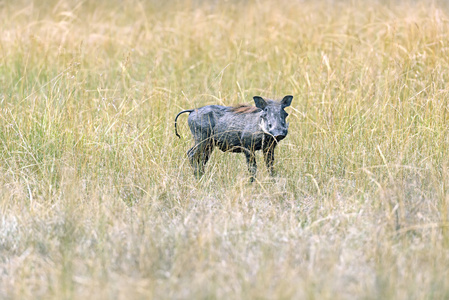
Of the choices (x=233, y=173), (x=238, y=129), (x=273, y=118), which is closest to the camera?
(x=273, y=118)

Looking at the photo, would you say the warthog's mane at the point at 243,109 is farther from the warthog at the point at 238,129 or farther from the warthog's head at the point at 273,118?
the warthog's head at the point at 273,118

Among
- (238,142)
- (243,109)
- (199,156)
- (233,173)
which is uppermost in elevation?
(243,109)

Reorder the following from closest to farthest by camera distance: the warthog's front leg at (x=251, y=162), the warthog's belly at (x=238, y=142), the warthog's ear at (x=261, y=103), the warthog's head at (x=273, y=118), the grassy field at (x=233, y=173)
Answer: the grassy field at (x=233, y=173) → the warthog's head at (x=273, y=118) → the warthog's ear at (x=261, y=103) → the warthog's belly at (x=238, y=142) → the warthog's front leg at (x=251, y=162)

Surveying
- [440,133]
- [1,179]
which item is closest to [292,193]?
[440,133]

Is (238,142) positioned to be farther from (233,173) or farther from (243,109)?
(233,173)

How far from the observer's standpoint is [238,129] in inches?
146

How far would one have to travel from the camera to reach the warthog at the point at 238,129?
3.54m

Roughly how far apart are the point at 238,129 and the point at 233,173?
0.52 metres

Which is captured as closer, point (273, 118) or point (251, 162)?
point (273, 118)

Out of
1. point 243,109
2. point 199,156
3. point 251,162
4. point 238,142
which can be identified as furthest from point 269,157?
point 199,156

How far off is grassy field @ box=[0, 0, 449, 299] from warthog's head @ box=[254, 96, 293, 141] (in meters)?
0.40

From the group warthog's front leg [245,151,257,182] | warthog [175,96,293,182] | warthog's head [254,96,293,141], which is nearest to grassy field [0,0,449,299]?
warthog's front leg [245,151,257,182]

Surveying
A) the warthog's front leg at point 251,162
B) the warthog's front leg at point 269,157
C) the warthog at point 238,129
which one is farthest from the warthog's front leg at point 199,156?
the warthog's front leg at point 269,157

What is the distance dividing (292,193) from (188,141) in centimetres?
107
